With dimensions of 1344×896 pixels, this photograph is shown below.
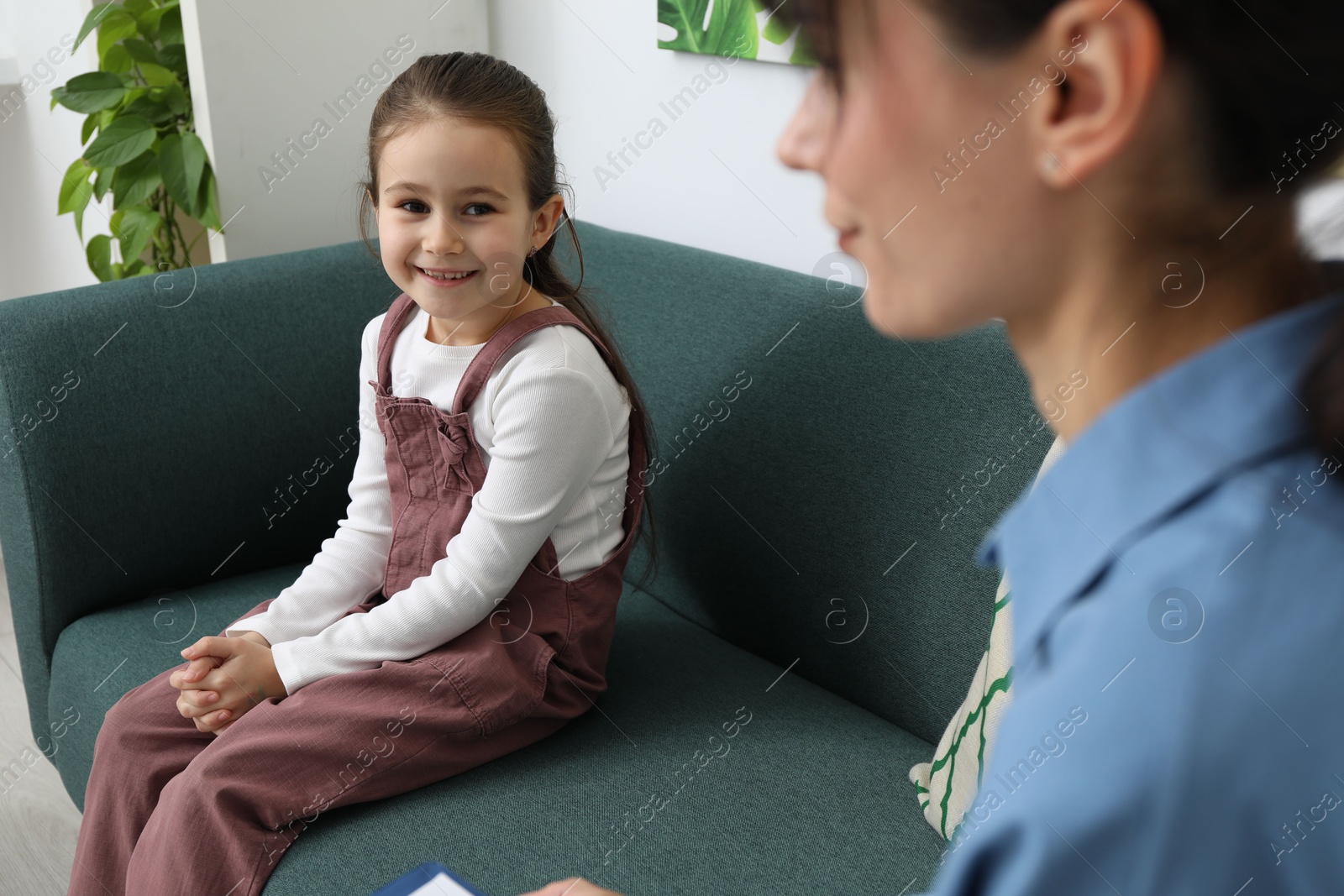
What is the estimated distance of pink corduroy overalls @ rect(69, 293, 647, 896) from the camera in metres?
1.13

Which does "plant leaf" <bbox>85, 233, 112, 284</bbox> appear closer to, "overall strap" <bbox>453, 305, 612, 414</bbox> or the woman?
"overall strap" <bbox>453, 305, 612, 414</bbox>

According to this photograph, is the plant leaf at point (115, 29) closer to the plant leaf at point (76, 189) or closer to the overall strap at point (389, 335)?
the plant leaf at point (76, 189)

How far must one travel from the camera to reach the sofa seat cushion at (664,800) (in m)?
1.09

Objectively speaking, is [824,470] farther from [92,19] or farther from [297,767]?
[92,19]

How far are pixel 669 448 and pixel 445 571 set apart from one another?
46cm

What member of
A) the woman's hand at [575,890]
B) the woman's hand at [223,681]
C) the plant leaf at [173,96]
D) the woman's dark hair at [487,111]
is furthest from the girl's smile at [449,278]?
the plant leaf at [173,96]

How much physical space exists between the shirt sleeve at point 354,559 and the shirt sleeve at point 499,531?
120 mm

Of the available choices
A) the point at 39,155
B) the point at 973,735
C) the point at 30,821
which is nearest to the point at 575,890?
the point at 973,735

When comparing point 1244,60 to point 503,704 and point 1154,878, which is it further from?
point 503,704

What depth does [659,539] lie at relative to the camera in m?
1.65

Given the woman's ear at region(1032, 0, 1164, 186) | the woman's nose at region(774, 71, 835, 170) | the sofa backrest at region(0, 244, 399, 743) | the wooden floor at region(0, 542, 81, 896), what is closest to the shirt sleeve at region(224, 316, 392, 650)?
the sofa backrest at region(0, 244, 399, 743)

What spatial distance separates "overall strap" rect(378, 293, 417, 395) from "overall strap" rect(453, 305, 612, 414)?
17 centimetres

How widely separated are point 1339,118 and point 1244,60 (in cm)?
5

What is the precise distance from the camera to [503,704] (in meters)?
1.23
